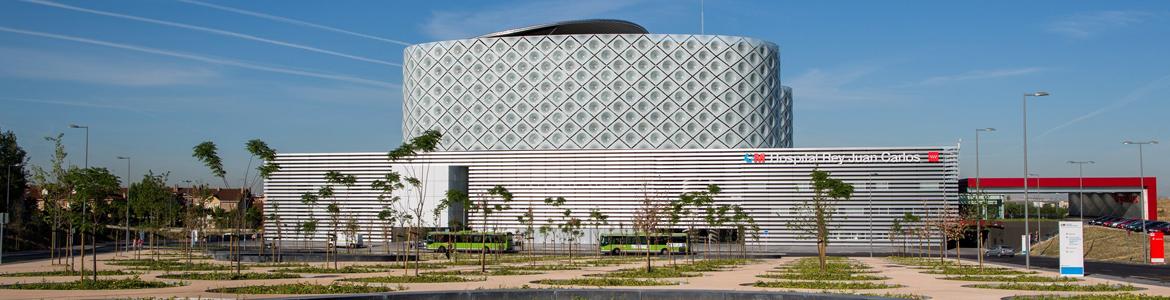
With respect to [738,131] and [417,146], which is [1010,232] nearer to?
[738,131]

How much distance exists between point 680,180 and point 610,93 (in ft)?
46.6

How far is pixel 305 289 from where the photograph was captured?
30.0 metres

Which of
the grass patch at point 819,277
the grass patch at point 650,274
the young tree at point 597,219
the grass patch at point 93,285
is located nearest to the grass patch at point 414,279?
the grass patch at point 650,274

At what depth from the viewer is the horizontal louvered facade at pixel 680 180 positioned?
98188mm

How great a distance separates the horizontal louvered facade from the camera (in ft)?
322

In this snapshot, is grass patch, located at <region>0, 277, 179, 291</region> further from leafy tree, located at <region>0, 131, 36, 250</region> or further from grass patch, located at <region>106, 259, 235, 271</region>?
leafy tree, located at <region>0, 131, 36, 250</region>

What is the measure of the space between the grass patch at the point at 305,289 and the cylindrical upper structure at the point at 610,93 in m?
80.7

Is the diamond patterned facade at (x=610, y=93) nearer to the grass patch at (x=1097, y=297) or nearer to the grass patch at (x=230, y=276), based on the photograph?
the grass patch at (x=230, y=276)

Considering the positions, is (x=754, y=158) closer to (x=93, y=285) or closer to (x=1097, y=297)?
(x=1097, y=297)

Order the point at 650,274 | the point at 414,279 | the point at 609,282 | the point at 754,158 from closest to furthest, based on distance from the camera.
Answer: the point at 609,282
the point at 414,279
the point at 650,274
the point at 754,158

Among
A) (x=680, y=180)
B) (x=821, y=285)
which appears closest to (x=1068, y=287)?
(x=821, y=285)

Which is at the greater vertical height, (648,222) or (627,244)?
(648,222)

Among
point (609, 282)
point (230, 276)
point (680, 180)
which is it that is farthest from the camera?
point (680, 180)

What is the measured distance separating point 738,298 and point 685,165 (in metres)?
77.0
